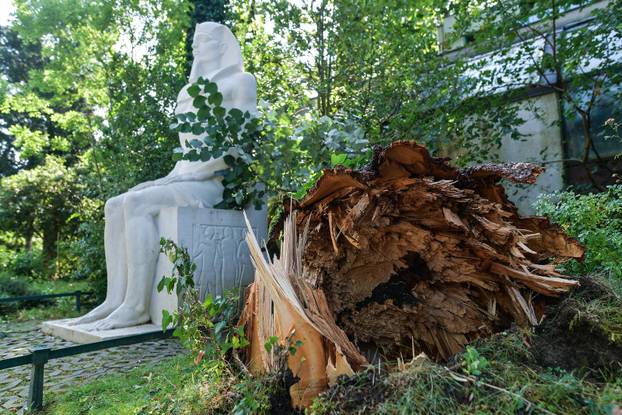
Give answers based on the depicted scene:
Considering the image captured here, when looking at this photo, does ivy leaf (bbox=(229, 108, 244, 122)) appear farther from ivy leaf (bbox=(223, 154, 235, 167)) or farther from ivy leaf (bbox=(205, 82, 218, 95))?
ivy leaf (bbox=(223, 154, 235, 167))

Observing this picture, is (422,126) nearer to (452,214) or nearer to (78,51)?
(452,214)

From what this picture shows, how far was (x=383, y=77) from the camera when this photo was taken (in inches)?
257

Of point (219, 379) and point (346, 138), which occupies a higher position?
point (346, 138)

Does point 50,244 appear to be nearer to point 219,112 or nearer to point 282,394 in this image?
point 219,112

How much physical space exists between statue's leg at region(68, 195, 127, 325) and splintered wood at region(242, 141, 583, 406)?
2.47m

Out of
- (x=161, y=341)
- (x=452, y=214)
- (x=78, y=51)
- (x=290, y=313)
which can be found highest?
(x=78, y=51)

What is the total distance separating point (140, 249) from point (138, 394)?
6.29 feet

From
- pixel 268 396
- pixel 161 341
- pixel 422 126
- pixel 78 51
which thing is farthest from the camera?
pixel 78 51

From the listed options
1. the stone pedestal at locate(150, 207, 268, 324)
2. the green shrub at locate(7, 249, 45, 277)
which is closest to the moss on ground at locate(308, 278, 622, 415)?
the stone pedestal at locate(150, 207, 268, 324)

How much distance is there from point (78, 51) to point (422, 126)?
20.6ft

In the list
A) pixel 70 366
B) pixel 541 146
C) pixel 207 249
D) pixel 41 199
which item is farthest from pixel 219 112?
pixel 41 199

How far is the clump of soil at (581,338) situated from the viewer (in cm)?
153

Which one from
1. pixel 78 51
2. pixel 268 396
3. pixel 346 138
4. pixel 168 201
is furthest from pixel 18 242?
pixel 268 396

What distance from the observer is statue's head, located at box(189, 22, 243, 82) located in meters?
4.71
